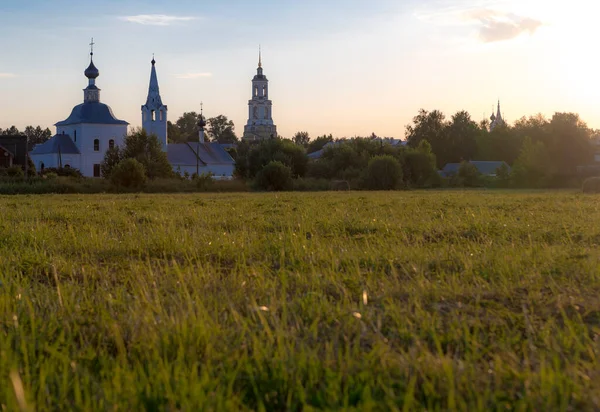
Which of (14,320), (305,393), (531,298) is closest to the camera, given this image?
(305,393)

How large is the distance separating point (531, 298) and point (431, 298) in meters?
0.76

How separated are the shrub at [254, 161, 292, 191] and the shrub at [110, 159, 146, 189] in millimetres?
8672

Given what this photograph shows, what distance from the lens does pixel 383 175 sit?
203ft

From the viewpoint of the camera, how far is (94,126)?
358 ft

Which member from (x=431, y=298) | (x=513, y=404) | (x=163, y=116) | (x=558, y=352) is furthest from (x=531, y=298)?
(x=163, y=116)

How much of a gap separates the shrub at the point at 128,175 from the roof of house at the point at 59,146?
54468mm

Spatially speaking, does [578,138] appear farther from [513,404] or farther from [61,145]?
→ [513,404]

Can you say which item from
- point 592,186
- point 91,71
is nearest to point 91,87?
point 91,71

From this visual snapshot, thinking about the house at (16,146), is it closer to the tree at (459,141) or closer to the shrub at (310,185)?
the shrub at (310,185)

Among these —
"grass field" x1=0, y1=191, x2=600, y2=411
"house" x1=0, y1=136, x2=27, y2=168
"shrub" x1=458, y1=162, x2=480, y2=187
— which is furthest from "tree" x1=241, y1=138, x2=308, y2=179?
"grass field" x1=0, y1=191, x2=600, y2=411

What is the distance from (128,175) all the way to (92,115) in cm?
5918

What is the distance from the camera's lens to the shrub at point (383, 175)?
2430 inches

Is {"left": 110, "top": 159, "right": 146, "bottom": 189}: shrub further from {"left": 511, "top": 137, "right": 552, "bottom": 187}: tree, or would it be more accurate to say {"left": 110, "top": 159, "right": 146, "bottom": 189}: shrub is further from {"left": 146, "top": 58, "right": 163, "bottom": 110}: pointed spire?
{"left": 146, "top": 58, "right": 163, "bottom": 110}: pointed spire

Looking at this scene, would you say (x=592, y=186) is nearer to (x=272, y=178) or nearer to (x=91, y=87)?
(x=272, y=178)
